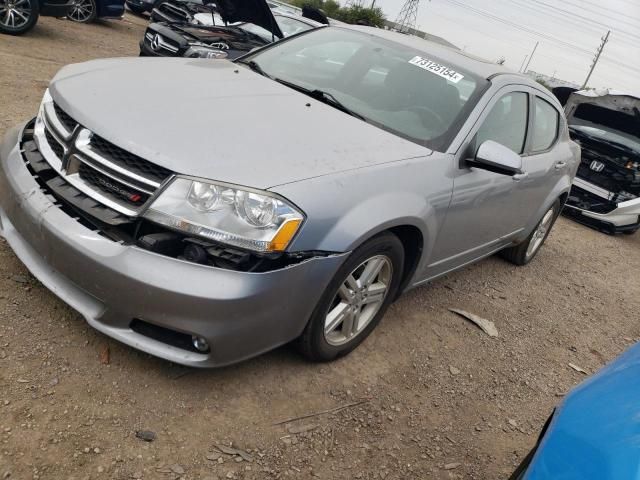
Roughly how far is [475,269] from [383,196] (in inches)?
103

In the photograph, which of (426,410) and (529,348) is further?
(529,348)

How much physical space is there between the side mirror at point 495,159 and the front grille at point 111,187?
1.83 meters

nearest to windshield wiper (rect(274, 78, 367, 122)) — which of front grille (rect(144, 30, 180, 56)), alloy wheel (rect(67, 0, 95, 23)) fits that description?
front grille (rect(144, 30, 180, 56))

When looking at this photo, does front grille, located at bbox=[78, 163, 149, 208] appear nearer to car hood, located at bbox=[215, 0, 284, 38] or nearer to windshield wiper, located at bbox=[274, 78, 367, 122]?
windshield wiper, located at bbox=[274, 78, 367, 122]

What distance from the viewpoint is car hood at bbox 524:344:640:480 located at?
53.8 inches

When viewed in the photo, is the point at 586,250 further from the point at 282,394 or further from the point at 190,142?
the point at 190,142

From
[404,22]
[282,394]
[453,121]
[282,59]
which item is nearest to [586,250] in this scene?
[453,121]

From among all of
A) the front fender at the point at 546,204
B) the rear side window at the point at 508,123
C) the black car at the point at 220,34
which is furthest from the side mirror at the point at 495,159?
the black car at the point at 220,34

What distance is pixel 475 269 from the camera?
4926mm

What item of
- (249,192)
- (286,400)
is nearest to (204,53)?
(249,192)

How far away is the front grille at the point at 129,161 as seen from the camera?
2209 mm

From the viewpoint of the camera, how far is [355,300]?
2789 mm

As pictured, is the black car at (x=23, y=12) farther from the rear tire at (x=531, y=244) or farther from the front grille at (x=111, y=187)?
the rear tire at (x=531, y=244)

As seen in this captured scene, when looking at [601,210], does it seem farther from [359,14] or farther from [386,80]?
[359,14]
